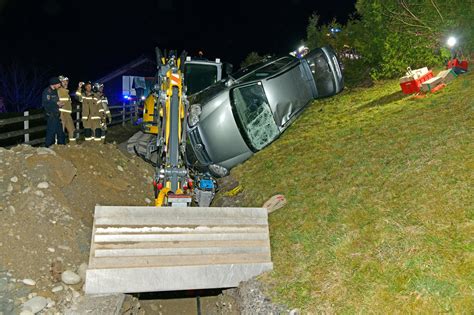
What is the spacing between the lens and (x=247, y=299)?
4922mm

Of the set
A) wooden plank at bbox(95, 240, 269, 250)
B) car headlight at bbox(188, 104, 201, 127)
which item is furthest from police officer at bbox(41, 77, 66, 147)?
wooden plank at bbox(95, 240, 269, 250)

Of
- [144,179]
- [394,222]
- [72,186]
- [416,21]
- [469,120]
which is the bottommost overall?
[144,179]

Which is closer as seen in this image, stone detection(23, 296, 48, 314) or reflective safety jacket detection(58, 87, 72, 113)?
stone detection(23, 296, 48, 314)

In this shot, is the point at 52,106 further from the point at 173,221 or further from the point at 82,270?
the point at 173,221

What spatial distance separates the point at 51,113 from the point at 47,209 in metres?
3.79

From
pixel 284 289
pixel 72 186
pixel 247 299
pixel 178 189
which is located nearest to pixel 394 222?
pixel 284 289

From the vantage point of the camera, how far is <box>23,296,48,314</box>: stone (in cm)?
461

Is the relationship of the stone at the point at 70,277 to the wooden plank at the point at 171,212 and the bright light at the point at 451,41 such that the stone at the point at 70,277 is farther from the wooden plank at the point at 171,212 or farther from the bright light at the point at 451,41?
the bright light at the point at 451,41

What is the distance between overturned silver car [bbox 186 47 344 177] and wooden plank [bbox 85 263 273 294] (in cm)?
380

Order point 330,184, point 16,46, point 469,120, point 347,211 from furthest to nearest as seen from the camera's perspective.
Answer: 1. point 16,46
2. point 469,120
3. point 330,184
4. point 347,211

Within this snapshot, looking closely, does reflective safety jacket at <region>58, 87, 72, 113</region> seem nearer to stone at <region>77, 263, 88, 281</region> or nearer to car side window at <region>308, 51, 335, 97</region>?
stone at <region>77, 263, 88, 281</region>

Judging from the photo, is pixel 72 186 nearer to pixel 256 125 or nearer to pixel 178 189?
pixel 178 189

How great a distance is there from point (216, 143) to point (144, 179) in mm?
2069

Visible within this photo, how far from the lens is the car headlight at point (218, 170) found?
29.3 ft
